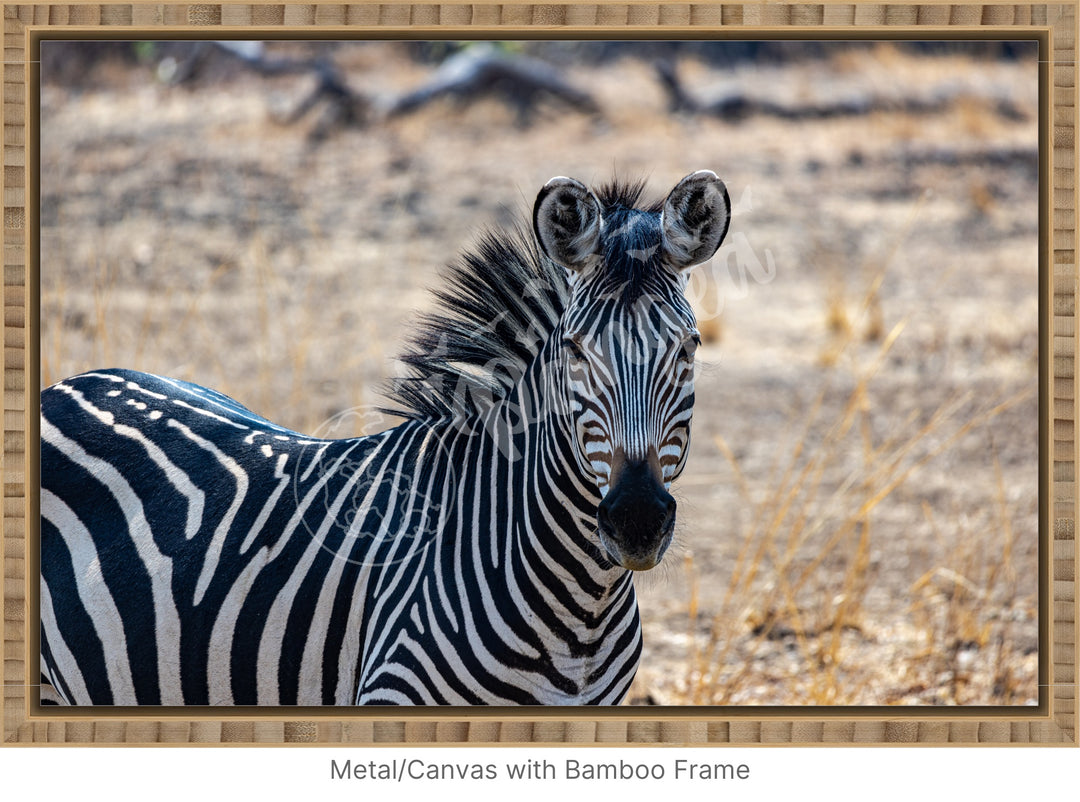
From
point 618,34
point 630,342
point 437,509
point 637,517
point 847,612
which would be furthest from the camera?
point 847,612

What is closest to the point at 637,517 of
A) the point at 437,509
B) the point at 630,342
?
the point at 630,342

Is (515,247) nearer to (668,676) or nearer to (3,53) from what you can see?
(3,53)

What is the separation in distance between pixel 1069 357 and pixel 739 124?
10282 millimetres

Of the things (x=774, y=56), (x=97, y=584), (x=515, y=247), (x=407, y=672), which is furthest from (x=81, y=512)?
(x=774, y=56)

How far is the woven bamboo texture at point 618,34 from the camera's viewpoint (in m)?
3.05

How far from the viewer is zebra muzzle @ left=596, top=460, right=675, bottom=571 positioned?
2475 millimetres

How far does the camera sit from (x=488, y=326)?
3.15 metres

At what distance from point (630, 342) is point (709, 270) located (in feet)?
11.7

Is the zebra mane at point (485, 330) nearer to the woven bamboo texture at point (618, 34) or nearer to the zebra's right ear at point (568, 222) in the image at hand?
the zebra's right ear at point (568, 222)

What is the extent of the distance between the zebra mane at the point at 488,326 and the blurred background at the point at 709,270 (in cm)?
226

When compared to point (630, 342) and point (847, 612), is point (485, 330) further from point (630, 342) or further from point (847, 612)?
point (847, 612)

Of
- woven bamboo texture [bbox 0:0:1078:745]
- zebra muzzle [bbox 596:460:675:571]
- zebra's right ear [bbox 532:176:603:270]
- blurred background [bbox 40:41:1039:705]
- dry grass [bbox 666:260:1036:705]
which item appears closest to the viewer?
zebra muzzle [bbox 596:460:675:571]

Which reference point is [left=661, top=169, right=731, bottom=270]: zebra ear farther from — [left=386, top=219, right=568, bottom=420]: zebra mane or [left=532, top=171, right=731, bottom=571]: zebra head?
[left=386, top=219, right=568, bottom=420]: zebra mane

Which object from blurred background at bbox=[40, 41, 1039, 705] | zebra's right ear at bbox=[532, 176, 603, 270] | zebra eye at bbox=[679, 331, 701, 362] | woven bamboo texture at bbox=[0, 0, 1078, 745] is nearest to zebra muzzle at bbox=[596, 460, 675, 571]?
zebra eye at bbox=[679, 331, 701, 362]
